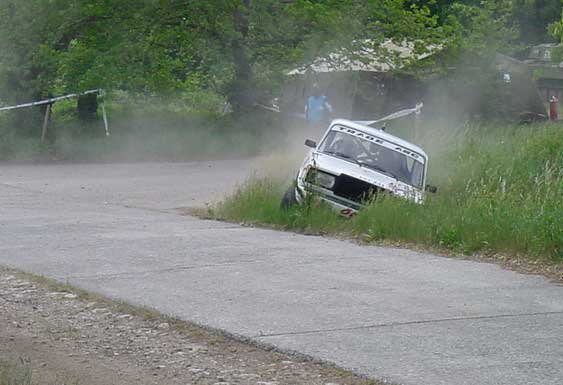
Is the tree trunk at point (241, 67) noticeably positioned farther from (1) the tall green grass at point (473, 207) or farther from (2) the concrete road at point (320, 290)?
(2) the concrete road at point (320, 290)

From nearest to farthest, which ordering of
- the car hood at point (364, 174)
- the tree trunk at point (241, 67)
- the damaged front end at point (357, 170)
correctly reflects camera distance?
1. the car hood at point (364, 174)
2. the damaged front end at point (357, 170)
3. the tree trunk at point (241, 67)

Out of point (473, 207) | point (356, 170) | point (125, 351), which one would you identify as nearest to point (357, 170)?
point (356, 170)

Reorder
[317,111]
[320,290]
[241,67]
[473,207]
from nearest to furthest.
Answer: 1. [320,290]
2. [473,207]
3. [241,67]
4. [317,111]

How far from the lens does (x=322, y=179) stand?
618 inches

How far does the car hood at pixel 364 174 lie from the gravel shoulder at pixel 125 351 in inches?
238

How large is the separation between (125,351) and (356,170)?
7926mm

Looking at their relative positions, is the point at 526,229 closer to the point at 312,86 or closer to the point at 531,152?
the point at 531,152

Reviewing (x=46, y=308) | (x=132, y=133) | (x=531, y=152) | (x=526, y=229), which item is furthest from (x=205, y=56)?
(x=46, y=308)

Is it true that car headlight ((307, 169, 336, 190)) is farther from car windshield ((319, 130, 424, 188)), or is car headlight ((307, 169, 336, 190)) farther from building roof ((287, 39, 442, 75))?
building roof ((287, 39, 442, 75))

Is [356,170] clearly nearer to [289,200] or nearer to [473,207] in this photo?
[289,200]

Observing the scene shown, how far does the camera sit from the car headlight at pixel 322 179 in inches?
615

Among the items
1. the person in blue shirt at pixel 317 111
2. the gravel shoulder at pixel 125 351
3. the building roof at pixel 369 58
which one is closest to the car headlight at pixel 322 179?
the gravel shoulder at pixel 125 351

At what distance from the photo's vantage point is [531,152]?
55.7 ft

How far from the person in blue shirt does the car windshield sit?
15.3m
